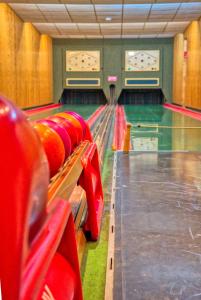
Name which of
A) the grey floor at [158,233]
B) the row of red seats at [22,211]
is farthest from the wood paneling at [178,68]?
the row of red seats at [22,211]

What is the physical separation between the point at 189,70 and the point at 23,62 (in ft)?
19.9

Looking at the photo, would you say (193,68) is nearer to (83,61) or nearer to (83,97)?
(83,61)

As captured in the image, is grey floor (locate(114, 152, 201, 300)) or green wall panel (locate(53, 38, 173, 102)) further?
green wall panel (locate(53, 38, 173, 102))

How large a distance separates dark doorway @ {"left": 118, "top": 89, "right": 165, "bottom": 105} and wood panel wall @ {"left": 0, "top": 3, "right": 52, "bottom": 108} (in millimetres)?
3847

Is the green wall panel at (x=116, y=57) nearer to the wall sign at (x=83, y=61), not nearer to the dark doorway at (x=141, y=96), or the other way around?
the wall sign at (x=83, y=61)

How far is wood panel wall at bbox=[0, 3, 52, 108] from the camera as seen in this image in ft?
38.6

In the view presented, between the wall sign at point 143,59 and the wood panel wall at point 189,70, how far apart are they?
1.10 m

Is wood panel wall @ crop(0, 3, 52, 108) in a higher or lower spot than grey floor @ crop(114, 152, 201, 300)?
higher

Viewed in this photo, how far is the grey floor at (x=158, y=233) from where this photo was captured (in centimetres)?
167

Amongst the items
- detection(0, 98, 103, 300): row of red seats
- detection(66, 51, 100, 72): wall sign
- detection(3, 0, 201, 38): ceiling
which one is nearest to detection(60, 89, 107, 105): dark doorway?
detection(66, 51, 100, 72): wall sign

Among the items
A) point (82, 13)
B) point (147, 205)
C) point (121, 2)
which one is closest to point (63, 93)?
point (82, 13)

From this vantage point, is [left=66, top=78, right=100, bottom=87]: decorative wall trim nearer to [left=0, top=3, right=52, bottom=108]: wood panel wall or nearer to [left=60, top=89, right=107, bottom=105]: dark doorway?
[left=60, top=89, right=107, bottom=105]: dark doorway

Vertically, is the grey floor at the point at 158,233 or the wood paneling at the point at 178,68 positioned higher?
the wood paneling at the point at 178,68

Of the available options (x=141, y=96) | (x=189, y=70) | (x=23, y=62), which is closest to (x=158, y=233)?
(x=23, y=62)
